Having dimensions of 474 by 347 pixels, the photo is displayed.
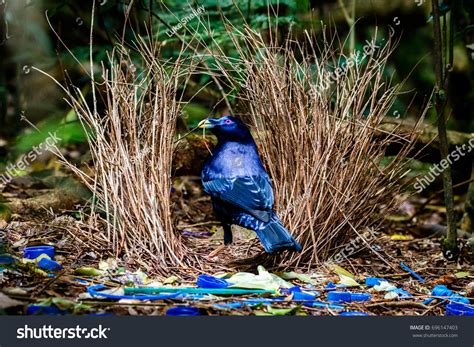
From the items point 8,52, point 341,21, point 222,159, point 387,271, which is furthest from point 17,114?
point 387,271

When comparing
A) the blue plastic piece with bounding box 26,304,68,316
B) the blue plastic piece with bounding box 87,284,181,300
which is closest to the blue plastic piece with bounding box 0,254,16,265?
the blue plastic piece with bounding box 26,304,68,316

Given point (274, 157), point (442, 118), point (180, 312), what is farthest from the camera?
point (442, 118)

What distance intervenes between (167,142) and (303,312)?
968 mm

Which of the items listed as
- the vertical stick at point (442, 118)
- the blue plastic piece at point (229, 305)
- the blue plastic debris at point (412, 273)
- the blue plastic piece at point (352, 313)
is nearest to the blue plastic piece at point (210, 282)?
the blue plastic piece at point (229, 305)

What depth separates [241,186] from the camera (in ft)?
9.37

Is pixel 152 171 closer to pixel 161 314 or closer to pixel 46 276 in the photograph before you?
pixel 46 276

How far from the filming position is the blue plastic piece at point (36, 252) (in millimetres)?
2760

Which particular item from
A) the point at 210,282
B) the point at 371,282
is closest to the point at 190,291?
the point at 210,282

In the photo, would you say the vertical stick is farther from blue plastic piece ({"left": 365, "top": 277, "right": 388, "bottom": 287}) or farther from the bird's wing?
the bird's wing

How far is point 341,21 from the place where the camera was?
229 inches

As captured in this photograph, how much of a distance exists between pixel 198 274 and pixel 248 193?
38 centimetres

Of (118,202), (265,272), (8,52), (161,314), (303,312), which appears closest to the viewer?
(161,314)

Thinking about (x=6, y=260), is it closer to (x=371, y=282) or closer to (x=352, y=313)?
(x=352, y=313)

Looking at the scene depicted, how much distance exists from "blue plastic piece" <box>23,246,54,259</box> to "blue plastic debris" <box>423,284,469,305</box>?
1.47 m
